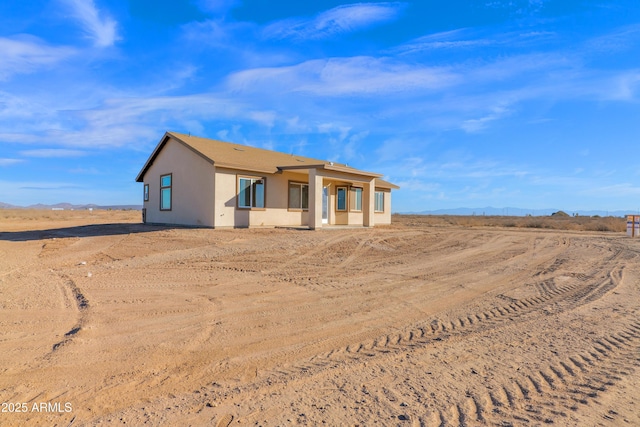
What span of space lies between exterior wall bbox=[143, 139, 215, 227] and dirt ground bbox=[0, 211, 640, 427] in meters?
8.02

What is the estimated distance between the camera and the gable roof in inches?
714

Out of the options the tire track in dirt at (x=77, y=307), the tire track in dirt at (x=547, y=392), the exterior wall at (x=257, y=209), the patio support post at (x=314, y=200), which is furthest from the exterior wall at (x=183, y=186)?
the tire track in dirt at (x=547, y=392)

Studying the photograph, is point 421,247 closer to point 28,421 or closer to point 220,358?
point 220,358

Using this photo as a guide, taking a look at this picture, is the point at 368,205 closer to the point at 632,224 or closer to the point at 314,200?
the point at 314,200

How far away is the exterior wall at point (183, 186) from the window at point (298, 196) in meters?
4.74

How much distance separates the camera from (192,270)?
9805 millimetres

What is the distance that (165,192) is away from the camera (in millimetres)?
21109

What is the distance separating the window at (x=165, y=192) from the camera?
20719mm

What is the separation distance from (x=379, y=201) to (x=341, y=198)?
6.09 metres

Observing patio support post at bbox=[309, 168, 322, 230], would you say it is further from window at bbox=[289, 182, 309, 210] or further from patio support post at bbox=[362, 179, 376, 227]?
patio support post at bbox=[362, 179, 376, 227]

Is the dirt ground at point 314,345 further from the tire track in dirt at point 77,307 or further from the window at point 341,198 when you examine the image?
the window at point 341,198

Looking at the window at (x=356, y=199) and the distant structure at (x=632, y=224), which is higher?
the window at (x=356, y=199)

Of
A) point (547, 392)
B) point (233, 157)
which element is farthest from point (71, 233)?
point (547, 392)

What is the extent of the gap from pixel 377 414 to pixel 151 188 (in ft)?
72.2
